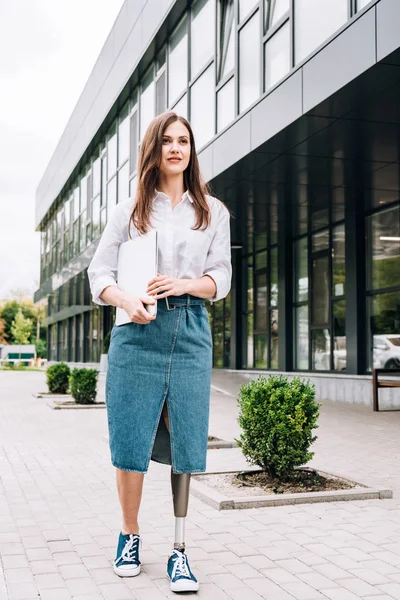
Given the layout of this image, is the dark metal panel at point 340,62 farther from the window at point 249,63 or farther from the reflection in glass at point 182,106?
the reflection in glass at point 182,106

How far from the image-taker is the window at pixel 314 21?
914 centimetres

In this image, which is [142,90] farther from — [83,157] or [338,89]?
[338,89]

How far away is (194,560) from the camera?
3957 millimetres

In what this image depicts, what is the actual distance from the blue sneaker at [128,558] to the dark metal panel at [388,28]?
5.67 meters

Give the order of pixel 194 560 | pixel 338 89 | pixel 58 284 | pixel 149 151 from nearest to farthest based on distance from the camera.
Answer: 1. pixel 149 151
2. pixel 194 560
3. pixel 338 89
4. pixel 58 284

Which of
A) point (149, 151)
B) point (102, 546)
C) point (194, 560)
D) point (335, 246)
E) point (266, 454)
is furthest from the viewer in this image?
point (335, 246)

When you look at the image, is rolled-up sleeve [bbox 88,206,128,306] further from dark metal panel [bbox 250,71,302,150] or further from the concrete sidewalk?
dark metal panel [bbox 250,71,302,150]

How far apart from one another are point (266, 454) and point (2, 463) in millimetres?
3111

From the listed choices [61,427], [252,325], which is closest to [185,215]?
[61,427]

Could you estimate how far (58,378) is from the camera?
17.8 m

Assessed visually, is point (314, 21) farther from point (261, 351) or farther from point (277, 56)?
point (261, 351)

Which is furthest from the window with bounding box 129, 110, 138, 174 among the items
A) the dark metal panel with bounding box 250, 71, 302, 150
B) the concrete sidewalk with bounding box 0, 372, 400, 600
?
the concrete sidewalk with bounding box 0, 372, 400, 600

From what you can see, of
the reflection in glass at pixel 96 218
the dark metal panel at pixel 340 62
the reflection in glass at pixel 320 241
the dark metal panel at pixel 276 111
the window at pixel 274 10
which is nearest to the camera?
the dark metal panel at pixel 340 62

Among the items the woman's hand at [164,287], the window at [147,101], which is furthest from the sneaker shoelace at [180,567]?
the window at [147,101]
